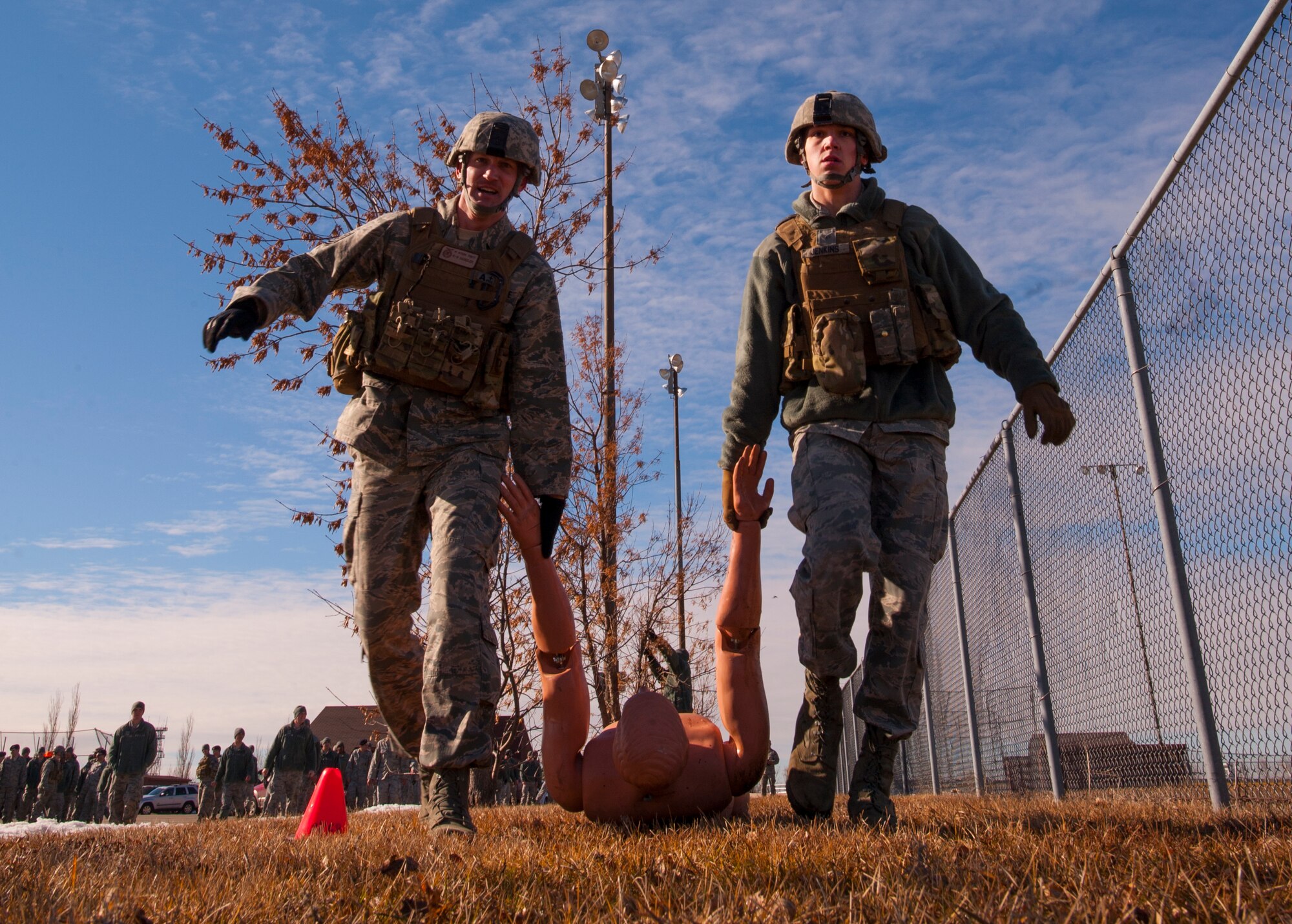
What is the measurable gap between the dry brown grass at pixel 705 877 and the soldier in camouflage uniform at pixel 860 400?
73 centimetres

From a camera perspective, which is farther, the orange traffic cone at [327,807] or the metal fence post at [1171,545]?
the orange traffic cone at [327,807]

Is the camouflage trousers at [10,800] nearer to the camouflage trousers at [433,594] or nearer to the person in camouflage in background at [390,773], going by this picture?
the person in camouflage in background at [390,773]

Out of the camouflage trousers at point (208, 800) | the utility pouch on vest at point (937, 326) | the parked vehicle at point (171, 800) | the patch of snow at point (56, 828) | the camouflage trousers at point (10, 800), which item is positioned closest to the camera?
the utility pouch on vest at point (937, 326)

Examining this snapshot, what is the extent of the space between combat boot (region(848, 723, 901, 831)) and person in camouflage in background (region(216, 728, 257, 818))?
16442 mm

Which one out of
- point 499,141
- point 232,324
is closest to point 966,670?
point 499,141

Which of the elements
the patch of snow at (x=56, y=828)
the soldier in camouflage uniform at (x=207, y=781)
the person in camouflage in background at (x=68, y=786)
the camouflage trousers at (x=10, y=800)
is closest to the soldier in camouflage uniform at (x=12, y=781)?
the camouflage trousers at (x=10, y=800)

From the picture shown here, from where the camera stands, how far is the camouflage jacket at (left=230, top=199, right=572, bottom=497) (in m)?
3.82

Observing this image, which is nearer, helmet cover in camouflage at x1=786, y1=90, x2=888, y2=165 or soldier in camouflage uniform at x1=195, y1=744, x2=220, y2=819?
helmet cover in camouflage at x1=786, y1=90, x2=888, y2=165

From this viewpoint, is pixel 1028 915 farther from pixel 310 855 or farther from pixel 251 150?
pixel 251 150

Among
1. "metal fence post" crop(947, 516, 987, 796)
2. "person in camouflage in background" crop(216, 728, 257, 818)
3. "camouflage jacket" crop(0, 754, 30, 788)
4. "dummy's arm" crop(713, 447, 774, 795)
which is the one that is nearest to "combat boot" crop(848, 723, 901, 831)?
"dummy's arm" crop(713, 447, 774, 795)

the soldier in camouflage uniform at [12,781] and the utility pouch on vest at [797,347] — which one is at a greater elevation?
the utility pouch on vest at [797,347]

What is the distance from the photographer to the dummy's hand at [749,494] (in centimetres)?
365

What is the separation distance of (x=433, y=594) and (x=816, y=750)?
56.8 inches

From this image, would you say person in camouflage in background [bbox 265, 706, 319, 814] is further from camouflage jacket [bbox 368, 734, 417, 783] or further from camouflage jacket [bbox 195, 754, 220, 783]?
camouflage jacket [bbox 195, 754, 220, 783]
